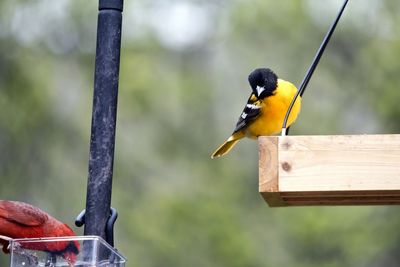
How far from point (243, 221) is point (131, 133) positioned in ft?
6.17

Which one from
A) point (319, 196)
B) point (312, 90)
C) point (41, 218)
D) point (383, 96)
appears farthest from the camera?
point (312, 90)

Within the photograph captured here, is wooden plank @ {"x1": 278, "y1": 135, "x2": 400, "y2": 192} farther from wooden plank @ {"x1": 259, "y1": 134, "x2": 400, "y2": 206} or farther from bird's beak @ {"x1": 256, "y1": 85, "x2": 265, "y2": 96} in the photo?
bird's beak @ {"x1": 256, "y1": 85, "x2": 265, "y2": 96}

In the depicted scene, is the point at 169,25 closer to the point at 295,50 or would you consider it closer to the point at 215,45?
the point at 215,45

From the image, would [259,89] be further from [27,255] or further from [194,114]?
[194,114]

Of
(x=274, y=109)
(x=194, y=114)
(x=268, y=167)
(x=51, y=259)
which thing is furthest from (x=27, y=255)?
(x=194, y=114)

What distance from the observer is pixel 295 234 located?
443 inches

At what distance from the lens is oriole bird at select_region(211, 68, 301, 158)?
485cm

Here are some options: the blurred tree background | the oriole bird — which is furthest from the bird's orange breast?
the blurred tree background

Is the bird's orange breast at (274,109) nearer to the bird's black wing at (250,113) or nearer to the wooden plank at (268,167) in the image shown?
the bird's black wing at (250,113)

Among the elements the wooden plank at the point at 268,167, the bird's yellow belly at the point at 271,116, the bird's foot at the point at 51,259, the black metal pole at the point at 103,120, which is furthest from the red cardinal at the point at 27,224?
the bird's yellow belly at the point at 271,116

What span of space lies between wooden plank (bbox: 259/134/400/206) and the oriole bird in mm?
1884

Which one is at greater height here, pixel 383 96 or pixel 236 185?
pixel 383 96

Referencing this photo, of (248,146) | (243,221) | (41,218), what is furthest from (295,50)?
(41,218)

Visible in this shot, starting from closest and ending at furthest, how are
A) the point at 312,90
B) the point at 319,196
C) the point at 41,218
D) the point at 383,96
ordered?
the point at 319,196 < the point at 41,218 < the point at 383,96 < the point at 312,90
